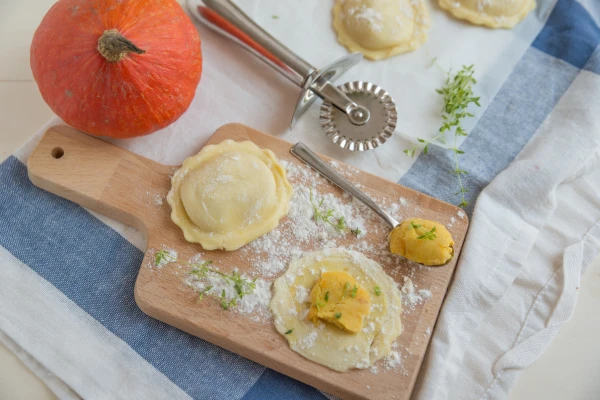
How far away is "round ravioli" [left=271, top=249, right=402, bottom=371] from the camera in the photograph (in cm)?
176

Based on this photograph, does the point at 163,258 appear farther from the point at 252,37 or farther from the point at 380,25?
the point at 380,25

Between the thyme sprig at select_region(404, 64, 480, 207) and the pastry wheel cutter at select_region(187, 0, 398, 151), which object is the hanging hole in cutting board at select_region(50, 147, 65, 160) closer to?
the pastry wheel cutter at select_region(187, 0, 398, 151)

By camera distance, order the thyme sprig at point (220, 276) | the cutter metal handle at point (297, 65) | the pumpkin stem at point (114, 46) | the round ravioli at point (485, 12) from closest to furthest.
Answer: the pumpkin stem at point (114, 46)
the thyme sprig at point (220, 276)
the cutter metal handle at point (297, 65)
the round ravioli at point (485, 12)

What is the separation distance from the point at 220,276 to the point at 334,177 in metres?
0.54

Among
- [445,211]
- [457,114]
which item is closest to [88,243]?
[445,211]

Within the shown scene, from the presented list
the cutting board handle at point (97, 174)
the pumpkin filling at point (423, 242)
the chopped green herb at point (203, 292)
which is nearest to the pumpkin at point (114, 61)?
the cutting board handle at point (97, 174)

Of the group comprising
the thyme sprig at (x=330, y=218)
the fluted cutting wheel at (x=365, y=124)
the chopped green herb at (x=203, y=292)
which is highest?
the fluted cutting wheel at (x=365, y=124)

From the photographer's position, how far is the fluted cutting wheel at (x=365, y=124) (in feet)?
6.85

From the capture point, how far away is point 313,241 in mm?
1938

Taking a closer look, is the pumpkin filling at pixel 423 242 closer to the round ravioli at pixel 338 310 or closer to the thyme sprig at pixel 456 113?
the round ravioli at pixel 338 310

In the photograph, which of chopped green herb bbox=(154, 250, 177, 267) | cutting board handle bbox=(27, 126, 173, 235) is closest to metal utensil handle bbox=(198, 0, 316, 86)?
cutting board handle bbox=(27, 126, 173, 235)

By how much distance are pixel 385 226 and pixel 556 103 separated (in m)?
0.91

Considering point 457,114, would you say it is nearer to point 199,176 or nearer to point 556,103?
point 556,103

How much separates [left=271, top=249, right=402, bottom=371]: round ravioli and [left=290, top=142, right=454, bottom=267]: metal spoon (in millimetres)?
176
